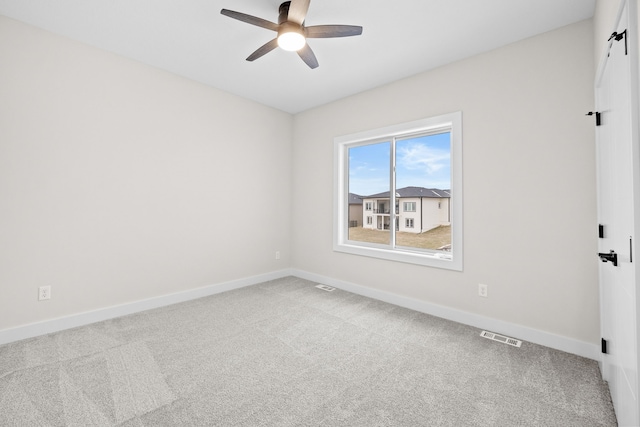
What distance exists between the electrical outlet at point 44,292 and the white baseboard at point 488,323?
122 inches

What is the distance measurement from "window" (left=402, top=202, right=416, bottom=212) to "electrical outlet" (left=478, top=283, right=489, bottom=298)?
116 centimetres

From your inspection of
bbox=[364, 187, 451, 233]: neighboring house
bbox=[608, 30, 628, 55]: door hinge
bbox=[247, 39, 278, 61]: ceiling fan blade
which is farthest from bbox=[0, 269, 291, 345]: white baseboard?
bbox=[608, 30, 628, 55]: door hinge

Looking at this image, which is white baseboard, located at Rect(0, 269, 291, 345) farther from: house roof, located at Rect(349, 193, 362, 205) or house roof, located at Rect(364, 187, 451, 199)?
house roof, located at Rect(364, 187, 451, 199)

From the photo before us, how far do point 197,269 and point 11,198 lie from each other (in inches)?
70.7

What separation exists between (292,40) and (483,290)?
2.81 metres

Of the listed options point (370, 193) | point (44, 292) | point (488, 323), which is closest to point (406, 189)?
point (370, 193)

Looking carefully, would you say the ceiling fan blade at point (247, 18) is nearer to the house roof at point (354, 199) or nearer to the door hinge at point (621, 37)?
the door hinge at point (621, 37)

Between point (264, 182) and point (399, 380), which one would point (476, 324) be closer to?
point (399, 380)

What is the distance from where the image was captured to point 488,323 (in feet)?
8.63

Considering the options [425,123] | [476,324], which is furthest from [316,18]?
[476,324]

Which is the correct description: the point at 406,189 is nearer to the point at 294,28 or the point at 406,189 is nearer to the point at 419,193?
the point at 419,193

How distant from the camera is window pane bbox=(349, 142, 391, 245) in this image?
3.75 meters

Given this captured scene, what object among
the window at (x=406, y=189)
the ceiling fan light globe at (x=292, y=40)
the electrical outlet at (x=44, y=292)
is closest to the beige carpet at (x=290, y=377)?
the electrical outlet at (x=44, y=292)

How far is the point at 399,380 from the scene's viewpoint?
187 centimetres
